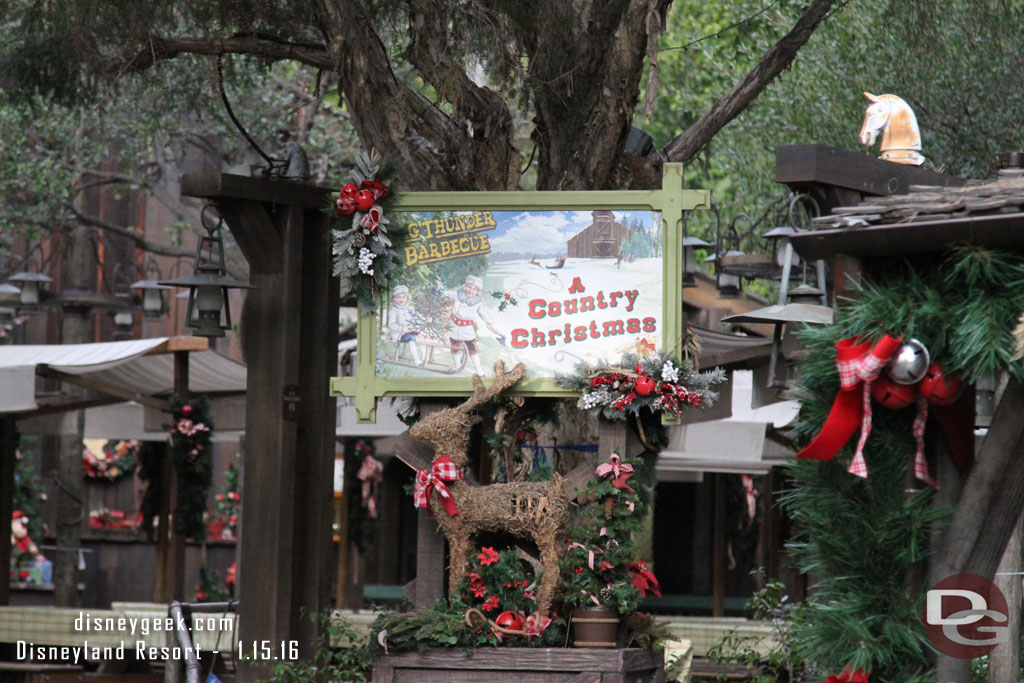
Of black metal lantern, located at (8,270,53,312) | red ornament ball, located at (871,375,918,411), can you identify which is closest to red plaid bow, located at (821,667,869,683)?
red ornament ball, located at (871,375,918,411)

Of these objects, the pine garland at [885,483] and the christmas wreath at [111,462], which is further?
the christmas wreath at [111,462]

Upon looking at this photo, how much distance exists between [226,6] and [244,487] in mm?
2957

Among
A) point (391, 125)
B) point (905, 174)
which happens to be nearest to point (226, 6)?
point (391, 125)

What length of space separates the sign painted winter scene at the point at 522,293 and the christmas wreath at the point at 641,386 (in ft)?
0.34

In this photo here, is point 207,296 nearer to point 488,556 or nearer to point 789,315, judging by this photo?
point 488,556

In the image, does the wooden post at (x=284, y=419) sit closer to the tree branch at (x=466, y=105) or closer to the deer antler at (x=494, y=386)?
the tree branch at (x=466, y=105)

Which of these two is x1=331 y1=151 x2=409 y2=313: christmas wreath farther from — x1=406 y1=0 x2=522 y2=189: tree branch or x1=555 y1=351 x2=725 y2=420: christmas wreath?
x1=555 y1=351 x2=725 y2=420: christmas wreath

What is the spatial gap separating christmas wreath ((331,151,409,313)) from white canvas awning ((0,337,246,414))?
5.45 metres

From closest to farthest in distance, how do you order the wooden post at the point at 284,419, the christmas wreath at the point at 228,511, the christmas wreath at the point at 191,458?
the wooden post at the point at 284,419, the christmas wreath at the point at 191,458, the christmas wreath at the point at 228,511

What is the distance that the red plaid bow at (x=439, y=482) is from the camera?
621 centimetres

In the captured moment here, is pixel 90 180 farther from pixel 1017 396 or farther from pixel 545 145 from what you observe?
pixel 1017 396

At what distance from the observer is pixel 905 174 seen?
22.3ft

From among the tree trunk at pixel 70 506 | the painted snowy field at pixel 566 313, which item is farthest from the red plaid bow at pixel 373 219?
the tree trunk at pixel 70 506

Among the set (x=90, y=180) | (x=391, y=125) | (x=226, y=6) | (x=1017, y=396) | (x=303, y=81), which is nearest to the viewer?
(x=1017, y=396)
